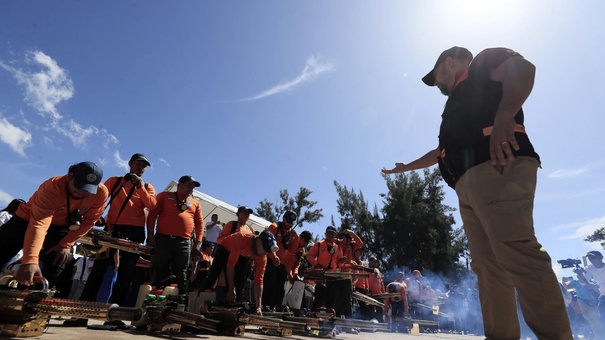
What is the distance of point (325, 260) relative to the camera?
815 cm

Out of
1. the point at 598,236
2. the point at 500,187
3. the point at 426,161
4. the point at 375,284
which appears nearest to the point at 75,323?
the point at 426,161

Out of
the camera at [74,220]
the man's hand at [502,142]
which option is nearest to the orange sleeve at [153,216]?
the camera at [74,220]

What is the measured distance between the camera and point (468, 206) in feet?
6.68

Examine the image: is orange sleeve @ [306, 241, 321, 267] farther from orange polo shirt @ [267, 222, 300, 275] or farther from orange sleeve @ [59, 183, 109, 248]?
orange sleeve @ [59, 183, 109, 248]

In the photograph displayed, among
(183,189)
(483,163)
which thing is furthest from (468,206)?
(183,189)

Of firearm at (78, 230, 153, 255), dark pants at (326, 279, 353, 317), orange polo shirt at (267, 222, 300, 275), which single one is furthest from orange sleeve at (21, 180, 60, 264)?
dark pants at (326, 279, 353, 317)

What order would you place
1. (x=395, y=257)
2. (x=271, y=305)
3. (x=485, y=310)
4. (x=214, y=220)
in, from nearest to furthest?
(x=485, y=310) < (x=271, y=305) < (x=214, y=220) < (x=395, y=257)

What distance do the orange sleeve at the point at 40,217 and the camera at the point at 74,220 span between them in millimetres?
169

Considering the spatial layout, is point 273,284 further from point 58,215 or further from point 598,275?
point 598,275

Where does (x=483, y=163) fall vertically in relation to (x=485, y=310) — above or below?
above

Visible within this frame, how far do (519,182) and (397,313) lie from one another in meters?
11.3

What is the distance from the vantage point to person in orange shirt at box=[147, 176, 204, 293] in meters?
4.64

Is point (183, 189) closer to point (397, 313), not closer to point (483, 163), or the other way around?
point (483, 163)

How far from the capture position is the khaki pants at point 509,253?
1479 mm
